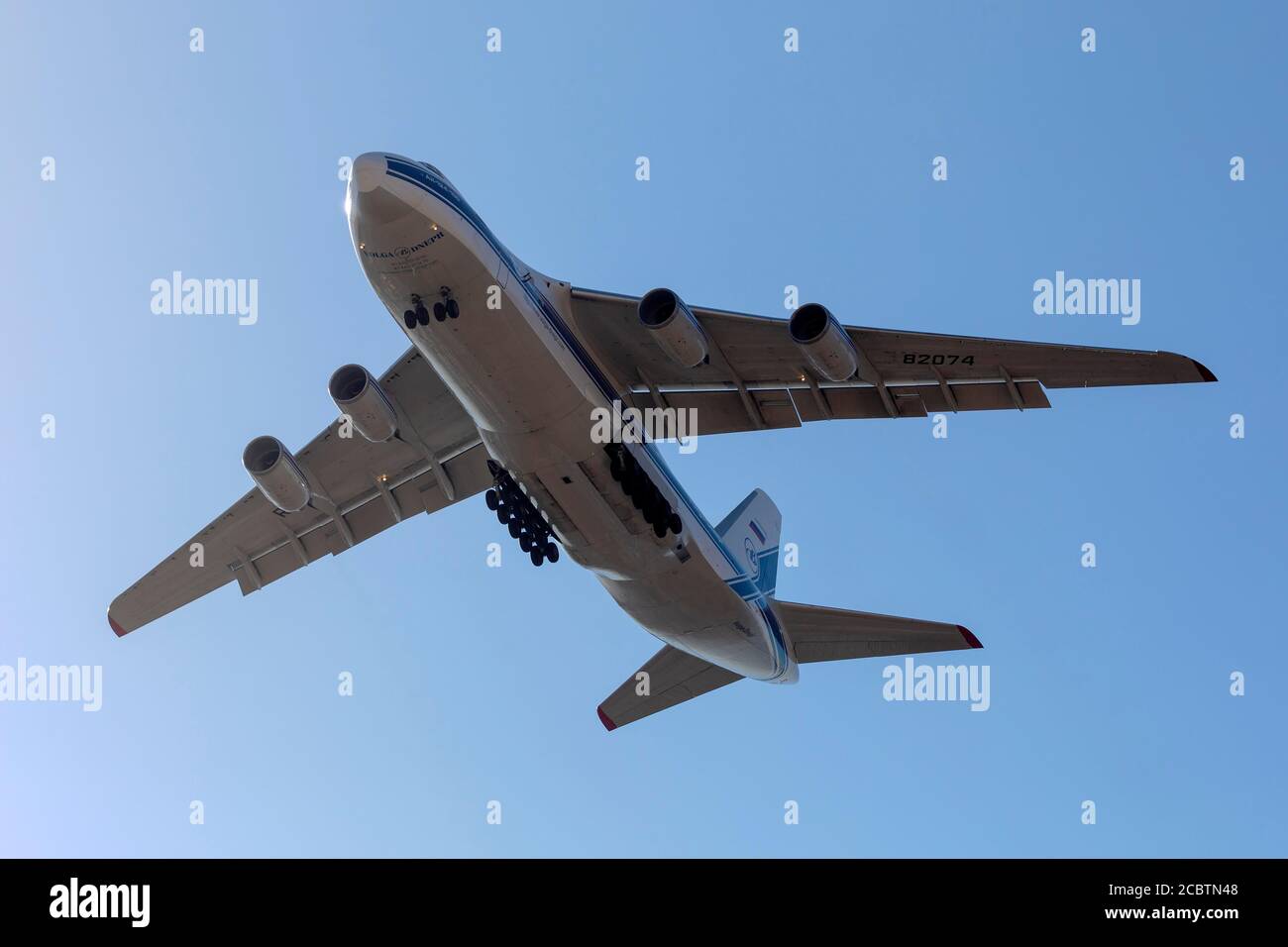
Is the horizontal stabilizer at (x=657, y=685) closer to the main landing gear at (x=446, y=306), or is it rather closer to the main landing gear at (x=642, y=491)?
the main landing gear at (x=642, y=491)

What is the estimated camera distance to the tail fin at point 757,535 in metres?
16.1

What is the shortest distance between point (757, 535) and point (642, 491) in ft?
14.9

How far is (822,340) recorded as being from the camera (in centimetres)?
1191

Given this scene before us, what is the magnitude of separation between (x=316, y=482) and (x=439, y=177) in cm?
503

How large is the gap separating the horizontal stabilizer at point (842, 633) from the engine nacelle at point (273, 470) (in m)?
5.85

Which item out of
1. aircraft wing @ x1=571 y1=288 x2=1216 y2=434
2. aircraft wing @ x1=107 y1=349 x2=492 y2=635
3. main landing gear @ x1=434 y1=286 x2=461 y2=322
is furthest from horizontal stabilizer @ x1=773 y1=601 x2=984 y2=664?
main landing gear @ x1=434 y1=286 x2=461 y2=322

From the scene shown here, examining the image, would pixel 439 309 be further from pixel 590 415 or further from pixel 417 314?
pixel 590 415

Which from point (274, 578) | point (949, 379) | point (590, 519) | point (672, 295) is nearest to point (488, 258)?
point (672, 295)

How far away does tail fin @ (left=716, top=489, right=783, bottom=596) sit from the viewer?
1609 cm

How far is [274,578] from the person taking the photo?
16.0 meters

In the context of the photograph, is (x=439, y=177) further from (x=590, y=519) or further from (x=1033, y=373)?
(x=1033, y=373)

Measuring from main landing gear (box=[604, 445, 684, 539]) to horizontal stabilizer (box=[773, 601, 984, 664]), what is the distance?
317 centimetres

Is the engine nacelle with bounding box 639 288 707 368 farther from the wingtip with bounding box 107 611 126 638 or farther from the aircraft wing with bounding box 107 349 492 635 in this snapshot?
the wingtip with bounding box 107 611 126 638

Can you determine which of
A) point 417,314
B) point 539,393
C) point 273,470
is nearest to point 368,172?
point 417,314
